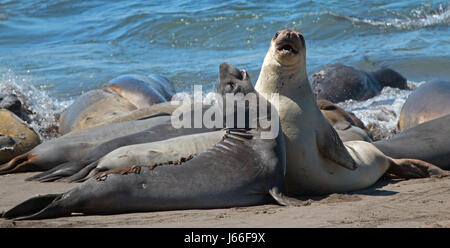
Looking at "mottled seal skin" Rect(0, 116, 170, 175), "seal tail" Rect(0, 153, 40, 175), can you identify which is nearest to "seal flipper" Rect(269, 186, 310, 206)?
"mottled seal skin" Rect(0, 116, 170, 175)

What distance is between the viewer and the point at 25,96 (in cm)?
1047

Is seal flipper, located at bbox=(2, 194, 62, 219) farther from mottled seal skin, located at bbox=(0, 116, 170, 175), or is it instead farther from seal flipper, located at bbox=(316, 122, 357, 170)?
mottled seal skin, located at bbox=(0, 116, 170, 175)

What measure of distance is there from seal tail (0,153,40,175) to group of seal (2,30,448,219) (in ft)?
2.68

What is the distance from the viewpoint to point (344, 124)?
7.46 meters

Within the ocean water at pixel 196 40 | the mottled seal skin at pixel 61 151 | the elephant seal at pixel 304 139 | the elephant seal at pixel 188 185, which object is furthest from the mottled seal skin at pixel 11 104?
the elephant seal at pixel 188 185

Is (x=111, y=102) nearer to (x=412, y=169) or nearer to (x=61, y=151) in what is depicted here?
(x=61, y=151)

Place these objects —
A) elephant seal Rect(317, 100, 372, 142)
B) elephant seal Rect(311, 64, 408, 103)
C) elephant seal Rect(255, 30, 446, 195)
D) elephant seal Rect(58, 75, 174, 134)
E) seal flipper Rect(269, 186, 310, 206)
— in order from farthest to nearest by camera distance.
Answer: elephant seal Rect(311, 64, 408, 103), elephant seal Rect(58, 75, 174, 134), elephant seal Rect(317, 100, 372, 142), elephant seal Rect(255, 30, 446, 195), seal flipper Rect(269, 186, 310, 206)

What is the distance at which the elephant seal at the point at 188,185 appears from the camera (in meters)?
4.39

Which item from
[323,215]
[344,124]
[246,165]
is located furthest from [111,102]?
[323,215]

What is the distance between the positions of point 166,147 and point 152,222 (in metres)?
1.71

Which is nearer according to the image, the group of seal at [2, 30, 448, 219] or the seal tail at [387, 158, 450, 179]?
the group of seal at [2, 30, 448, 219]

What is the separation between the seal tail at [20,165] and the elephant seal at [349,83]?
5.40 metres

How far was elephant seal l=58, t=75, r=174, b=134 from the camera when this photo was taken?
840 cm
